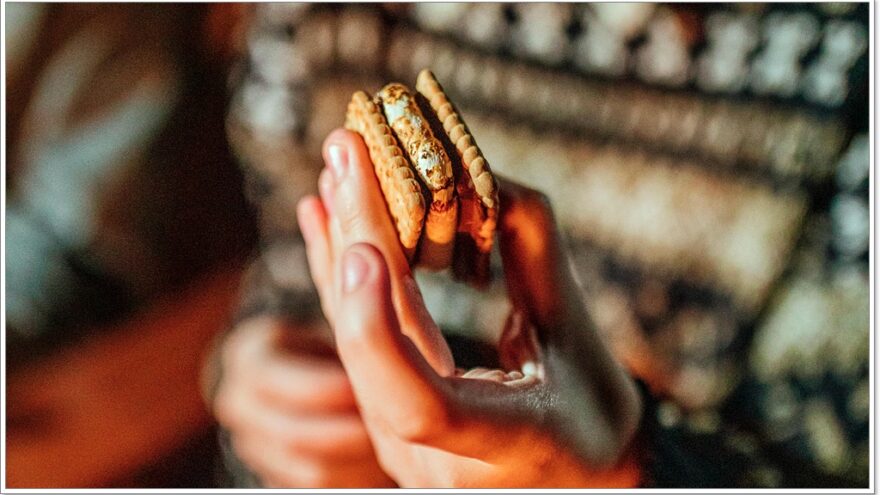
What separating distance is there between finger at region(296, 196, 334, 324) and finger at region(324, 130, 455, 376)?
50 mm

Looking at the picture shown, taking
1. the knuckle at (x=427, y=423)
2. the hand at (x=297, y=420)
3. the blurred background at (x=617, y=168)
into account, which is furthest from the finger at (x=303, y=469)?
the knuckle at (x=427, y=423)

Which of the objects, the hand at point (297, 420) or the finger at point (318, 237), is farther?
the hand at point (297, 420)

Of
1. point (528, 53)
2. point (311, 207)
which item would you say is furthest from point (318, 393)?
point (528, 53)

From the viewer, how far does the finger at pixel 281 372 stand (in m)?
0.46

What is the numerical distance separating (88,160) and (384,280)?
450mm

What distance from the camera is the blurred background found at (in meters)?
0.42

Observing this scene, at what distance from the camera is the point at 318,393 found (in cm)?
45

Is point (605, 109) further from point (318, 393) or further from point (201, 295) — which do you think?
point (201, 295)

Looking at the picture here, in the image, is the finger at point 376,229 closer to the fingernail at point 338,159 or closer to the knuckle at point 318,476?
the fingernail at point 338,159

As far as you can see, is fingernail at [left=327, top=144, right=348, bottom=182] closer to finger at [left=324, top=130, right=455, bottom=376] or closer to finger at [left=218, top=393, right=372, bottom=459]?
finger at [left=324, top=130, right=455, bottom=376]

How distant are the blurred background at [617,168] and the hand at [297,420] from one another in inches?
1.7

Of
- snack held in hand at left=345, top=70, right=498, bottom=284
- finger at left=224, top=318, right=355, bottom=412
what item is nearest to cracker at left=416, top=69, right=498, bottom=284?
snack held in hand at left=345, top=70, right=498, bottom=284

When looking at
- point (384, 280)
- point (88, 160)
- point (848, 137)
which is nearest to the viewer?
point (384, 280)

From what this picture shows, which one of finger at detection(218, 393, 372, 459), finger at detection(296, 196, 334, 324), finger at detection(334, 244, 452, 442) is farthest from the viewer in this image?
finger at detection(218, 393, 372, 459)
